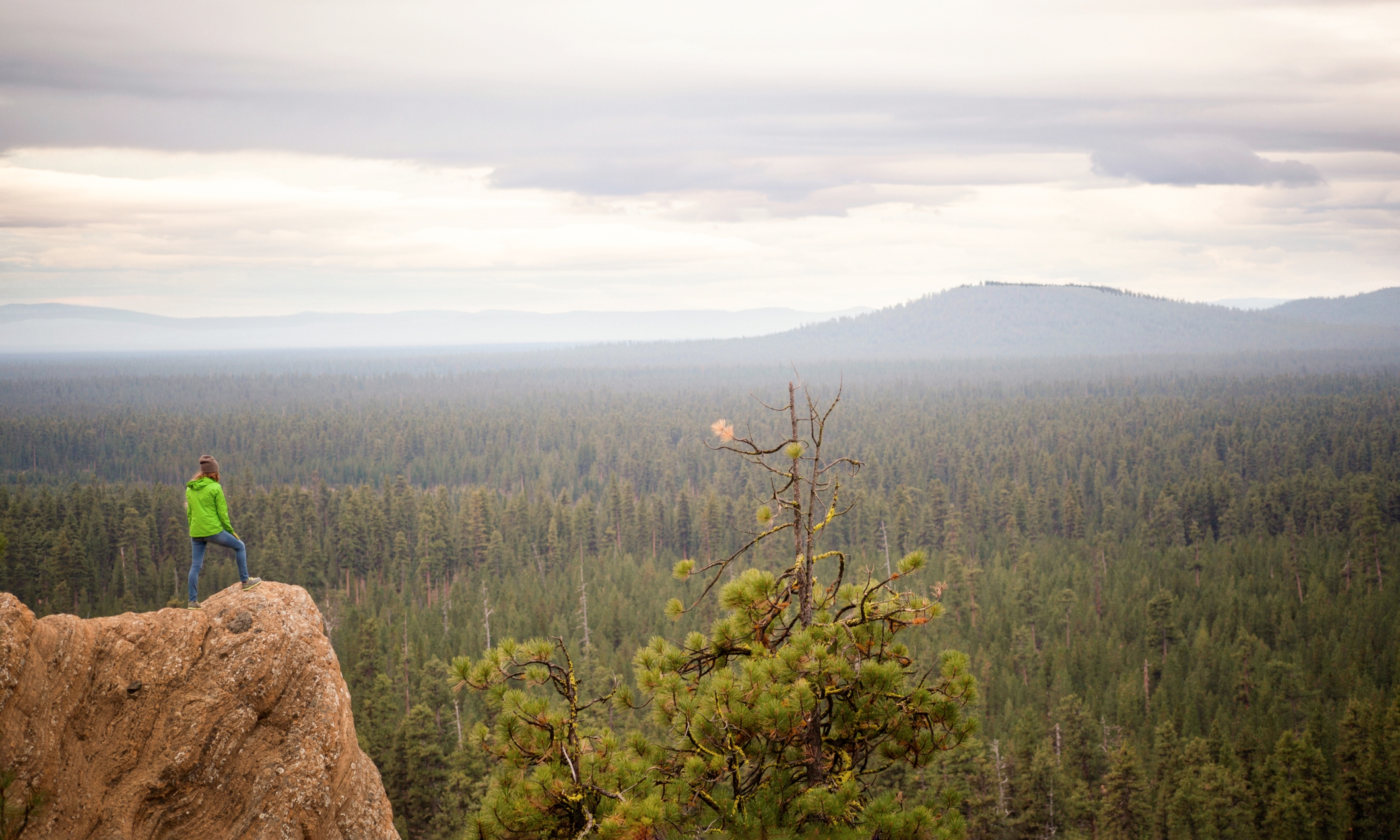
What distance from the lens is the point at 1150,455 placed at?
143 metres

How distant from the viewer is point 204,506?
14.3 meters

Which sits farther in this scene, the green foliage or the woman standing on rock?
the woman standing on rock

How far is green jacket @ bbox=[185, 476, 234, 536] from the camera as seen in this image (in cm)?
1424

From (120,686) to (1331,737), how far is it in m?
63.5

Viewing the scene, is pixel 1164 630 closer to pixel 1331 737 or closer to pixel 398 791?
pixel 1331 737

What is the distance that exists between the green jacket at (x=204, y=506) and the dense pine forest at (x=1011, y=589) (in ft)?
9.92

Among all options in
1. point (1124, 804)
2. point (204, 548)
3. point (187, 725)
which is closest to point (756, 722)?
point (187, 725)

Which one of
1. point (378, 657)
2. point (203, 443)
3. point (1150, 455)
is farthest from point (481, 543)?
point (203, 443)

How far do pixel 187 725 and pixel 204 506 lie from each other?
3478 millimetres

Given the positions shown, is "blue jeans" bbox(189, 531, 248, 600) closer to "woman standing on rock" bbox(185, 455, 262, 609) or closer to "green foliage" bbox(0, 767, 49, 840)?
"woman standing on rock" bbox(185, 455, 262, 609)

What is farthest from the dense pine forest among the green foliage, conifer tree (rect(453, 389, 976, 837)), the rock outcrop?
the green foliage

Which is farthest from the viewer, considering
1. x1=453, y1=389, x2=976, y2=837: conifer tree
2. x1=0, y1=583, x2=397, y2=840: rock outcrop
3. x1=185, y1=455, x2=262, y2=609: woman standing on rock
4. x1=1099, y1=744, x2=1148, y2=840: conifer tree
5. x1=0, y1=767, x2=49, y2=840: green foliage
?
x1=1099, y1=744, x2=1148, y2=840: conifer tree

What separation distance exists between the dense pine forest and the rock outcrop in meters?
1.98

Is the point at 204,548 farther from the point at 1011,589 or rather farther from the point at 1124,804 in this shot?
the point at 1011,589
